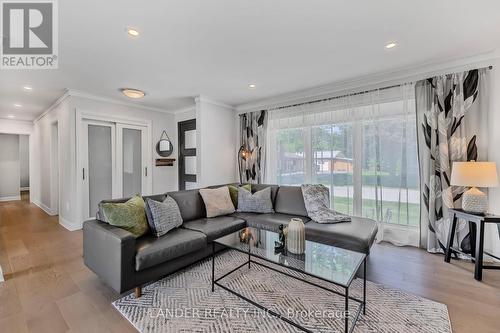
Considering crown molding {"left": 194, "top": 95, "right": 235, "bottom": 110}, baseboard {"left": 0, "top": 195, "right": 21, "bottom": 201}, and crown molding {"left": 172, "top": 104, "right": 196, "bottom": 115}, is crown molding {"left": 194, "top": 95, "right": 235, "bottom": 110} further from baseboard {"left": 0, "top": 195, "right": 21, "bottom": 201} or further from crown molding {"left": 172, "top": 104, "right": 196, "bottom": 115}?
baseboard {"left": 0, "top": 195, "right": 21, "bottom": 201}

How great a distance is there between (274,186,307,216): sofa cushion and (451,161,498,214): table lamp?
6.01 ft

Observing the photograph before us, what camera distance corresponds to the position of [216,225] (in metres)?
2.85

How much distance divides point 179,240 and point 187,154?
3475mm

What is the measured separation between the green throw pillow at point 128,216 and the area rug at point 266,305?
58 centimetres

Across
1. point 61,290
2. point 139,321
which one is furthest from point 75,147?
point 139,321

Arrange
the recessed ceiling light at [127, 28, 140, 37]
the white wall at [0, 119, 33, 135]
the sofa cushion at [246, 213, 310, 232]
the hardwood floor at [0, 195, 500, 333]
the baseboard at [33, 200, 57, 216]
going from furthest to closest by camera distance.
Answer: the white wall at [0, 119, 33, 135] < the baseboard at [33, 200, 57, 216] < the sofa cushion at [246, 213, 310, 232] < the recessed ceiling light at [127, 28, 140, 37] < the hardwood floor at [0, 195, 500, 333]

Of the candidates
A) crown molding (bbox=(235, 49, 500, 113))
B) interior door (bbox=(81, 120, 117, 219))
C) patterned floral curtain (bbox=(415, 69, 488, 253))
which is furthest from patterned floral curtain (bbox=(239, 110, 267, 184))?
interior door (bbox=(81, 120, 117, 219))

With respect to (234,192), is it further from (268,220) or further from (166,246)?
(166,246)

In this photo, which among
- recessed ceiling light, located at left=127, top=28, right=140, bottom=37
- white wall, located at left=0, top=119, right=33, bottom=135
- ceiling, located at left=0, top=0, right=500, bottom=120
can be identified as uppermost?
ceiling, located at left=0, top=0, right=500, bottom=120

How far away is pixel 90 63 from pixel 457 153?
483 centimetres

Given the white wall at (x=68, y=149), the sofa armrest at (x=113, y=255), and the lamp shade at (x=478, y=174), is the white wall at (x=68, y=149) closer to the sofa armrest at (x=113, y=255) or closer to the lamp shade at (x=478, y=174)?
the sofa armrest at (x=113, y=255)

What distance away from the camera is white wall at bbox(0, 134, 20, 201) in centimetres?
678

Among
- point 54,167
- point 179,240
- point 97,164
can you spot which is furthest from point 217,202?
point 54,167

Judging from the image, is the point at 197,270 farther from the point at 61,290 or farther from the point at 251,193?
the point at 251,193
